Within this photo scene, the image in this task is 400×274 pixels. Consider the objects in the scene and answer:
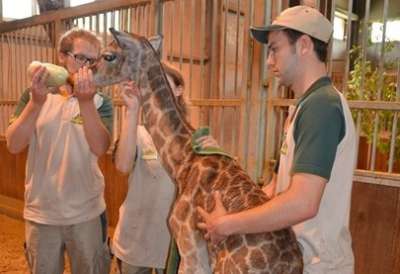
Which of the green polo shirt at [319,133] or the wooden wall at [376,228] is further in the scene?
the wooden wall at [376,228]

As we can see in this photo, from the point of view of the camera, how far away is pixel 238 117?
290 cm

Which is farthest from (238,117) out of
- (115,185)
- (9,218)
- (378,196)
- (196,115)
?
(9,218)

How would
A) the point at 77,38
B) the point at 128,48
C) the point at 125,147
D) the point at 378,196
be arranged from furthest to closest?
1. the point at 378,196
2. the point at 77,38
3. the point at 125,147
4. the point at 128,48

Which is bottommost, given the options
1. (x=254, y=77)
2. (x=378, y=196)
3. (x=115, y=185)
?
(x=115, y=185)

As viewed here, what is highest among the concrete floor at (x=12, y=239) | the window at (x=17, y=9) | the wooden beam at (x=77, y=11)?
the window at (x=17, y=9)

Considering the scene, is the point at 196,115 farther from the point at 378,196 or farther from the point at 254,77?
the point at 378,196

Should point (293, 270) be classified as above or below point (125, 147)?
below

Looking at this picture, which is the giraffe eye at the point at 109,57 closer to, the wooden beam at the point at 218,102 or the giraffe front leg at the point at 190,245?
the giraffe front leg at the point at 190,245

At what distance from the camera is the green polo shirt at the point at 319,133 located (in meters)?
1.07

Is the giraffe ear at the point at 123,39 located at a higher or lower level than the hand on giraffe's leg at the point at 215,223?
higher

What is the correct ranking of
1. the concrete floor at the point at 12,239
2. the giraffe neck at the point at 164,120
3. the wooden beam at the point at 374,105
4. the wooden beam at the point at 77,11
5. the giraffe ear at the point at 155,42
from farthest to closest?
the wooden beam at the point at 77,11, the concrete floor at the point at 12,239, the wooden beam at the point at 374,105, the giraffe ear at the point at 155,42, the giraffe neck at the point at 164,120

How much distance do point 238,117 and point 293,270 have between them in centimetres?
176

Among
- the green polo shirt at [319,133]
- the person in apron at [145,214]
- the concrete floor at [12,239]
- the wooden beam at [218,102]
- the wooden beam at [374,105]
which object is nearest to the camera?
the green polo shirt at [319,133]

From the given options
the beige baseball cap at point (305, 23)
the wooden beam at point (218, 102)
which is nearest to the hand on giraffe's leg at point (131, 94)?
the beige baseball cap at point (305, 23)
